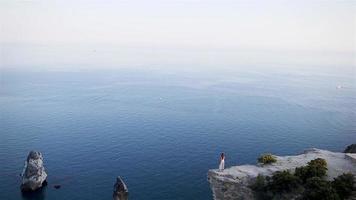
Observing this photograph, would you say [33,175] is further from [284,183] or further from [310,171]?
[310,171]

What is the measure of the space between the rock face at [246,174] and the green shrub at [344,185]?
2802mm

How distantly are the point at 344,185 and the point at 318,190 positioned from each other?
3114mm

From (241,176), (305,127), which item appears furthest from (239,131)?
(241,176)

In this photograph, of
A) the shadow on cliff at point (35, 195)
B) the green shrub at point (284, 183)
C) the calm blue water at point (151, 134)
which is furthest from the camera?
the calm blue water at point (151, 134)

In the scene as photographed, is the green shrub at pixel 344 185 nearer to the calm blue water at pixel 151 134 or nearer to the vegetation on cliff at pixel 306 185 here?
the vegetation on cliff at pixel 306 185

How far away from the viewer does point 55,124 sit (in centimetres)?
12325

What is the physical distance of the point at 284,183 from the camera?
46781 mm

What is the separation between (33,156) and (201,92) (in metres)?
126

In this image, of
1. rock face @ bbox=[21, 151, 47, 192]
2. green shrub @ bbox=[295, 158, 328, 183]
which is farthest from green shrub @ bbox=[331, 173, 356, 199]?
rock face @ bbox=[21, 151, 47, 192]

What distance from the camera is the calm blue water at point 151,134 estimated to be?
80.6 meters

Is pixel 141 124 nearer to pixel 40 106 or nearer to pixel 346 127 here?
pixel 40 106

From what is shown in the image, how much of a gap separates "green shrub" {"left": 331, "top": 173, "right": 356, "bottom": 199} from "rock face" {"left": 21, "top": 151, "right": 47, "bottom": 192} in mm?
58564

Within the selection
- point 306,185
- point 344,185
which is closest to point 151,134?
point 306,185

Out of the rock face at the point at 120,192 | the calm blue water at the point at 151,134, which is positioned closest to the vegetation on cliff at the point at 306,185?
the calm blue water at the point at 151,134
